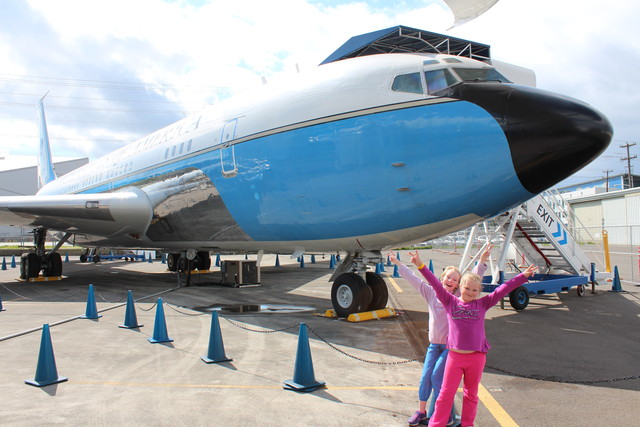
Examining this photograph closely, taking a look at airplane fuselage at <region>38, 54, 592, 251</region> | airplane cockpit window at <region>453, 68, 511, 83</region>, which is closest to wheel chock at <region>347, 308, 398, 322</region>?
airplane fuselage at <region>38, 54, 592, 251</region>

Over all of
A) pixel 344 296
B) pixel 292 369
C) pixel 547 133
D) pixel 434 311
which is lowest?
pixel 292 369

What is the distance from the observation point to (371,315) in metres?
8.89

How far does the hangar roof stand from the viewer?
37.9m

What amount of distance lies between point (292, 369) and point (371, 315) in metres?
3.37

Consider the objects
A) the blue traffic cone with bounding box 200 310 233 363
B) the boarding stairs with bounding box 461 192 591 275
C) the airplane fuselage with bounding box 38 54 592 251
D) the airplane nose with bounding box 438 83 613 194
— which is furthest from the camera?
the boarding stairs with bounding box 461 192 591 275

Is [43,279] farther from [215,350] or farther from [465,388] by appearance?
[465,388]

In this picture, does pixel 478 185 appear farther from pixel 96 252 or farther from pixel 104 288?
pixel 96 252

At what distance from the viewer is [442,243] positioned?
182 ft

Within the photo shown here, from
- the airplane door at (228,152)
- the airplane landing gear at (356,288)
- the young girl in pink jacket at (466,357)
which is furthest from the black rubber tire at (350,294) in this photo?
the young girl in pink jacket at (466,357)

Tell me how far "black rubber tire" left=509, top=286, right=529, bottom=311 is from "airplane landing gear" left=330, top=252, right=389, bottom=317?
3.18 metres

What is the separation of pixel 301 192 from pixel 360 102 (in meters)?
1.86

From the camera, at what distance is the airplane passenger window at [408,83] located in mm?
7344

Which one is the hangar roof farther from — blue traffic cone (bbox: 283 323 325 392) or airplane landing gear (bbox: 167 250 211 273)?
blue traffic cone (bbox: 283 323 325 392)

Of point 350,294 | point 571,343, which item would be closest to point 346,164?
point 350,294
